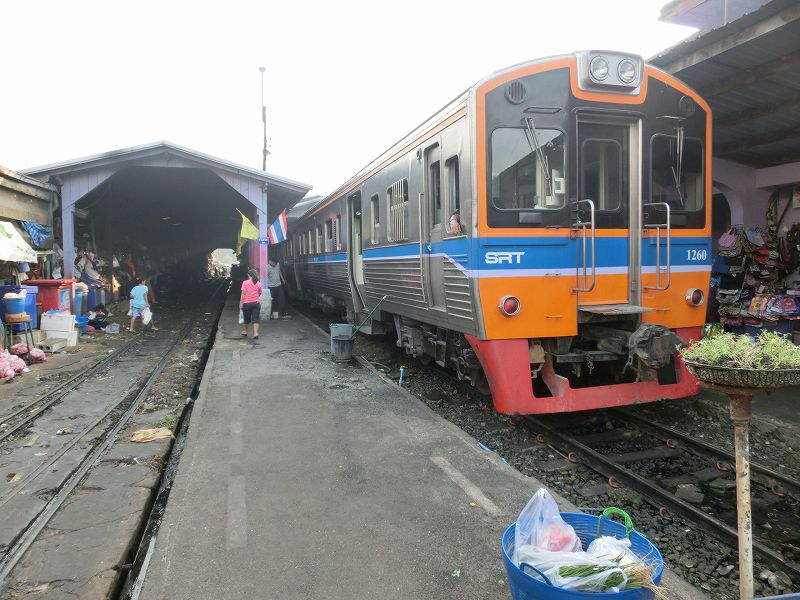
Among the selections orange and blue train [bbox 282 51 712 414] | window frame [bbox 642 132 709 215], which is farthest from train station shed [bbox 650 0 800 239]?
window frame [bbox 642 132 709 215]

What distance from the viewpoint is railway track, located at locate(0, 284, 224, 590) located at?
3979mm

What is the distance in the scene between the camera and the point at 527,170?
206 inches

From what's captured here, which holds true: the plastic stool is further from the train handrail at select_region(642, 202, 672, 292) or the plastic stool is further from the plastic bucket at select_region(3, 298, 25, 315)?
the train handrail at select_region(642, 202, 672, 292)

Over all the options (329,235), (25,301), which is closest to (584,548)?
(25,301)

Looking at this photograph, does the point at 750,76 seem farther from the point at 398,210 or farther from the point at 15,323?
the point at 15,323

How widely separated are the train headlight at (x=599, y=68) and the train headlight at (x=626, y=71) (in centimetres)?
14

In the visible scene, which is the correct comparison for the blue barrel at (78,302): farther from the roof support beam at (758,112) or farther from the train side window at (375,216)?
the roof support beam at (758,112)

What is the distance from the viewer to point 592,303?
5.38m

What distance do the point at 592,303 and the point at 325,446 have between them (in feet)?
9.39

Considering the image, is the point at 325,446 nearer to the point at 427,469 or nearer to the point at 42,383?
the point at 427,469

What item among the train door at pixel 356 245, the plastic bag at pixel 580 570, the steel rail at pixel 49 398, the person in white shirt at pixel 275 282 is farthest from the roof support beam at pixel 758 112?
the person in white shirt at pixel 275 282

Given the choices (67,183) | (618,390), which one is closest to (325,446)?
(618,390)

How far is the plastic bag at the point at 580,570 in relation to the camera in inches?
84.7

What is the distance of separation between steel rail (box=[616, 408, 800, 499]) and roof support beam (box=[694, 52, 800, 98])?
4.36 metres
